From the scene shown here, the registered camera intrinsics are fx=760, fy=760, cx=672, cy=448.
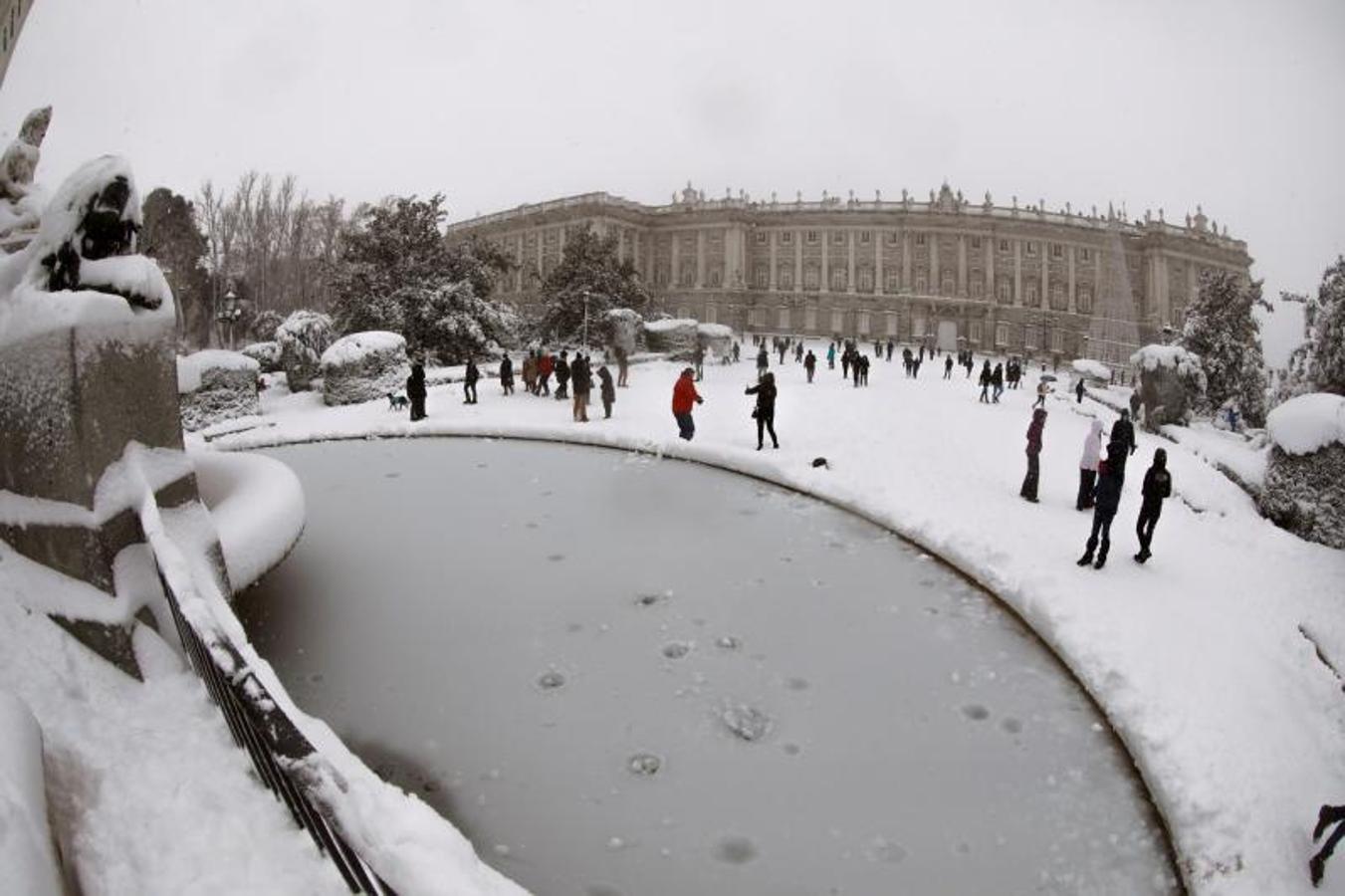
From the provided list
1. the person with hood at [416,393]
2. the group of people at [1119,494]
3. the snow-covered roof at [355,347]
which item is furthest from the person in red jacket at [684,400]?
the snow-covered roof at [355,347]

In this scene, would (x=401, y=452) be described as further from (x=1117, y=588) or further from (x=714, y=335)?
(x=714, y=335)

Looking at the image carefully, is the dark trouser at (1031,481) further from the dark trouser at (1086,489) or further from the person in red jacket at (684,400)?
the person in red jacket at (684,400)

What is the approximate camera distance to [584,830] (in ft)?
13.0

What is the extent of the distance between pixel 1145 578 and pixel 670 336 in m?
27.5

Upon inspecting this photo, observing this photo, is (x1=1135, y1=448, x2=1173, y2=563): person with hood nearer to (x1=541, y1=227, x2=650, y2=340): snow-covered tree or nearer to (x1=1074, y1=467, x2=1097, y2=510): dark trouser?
(x1=1074, y1=467, x2=1097, y2=510): dark trouser

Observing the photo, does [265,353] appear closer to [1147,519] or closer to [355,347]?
[355,347]

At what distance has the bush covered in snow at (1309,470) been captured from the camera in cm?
1052

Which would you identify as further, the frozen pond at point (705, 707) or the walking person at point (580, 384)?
the walking person at point (580, 384)

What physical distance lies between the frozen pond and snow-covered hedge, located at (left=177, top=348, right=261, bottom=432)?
10769 millimetres

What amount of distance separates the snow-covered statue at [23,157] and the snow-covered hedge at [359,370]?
1430 centimetres

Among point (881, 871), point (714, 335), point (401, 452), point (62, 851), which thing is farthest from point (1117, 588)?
point (714, 335)

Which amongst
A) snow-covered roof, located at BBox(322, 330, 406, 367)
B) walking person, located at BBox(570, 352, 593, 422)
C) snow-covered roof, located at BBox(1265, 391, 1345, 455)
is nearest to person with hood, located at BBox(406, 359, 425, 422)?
walking person, located at BBox(570, 352, 593, 422)

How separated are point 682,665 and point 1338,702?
482 centimetres

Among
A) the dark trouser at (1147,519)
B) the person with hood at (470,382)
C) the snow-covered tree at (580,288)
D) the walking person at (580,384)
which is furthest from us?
the snow-covered tree at (580,288)
